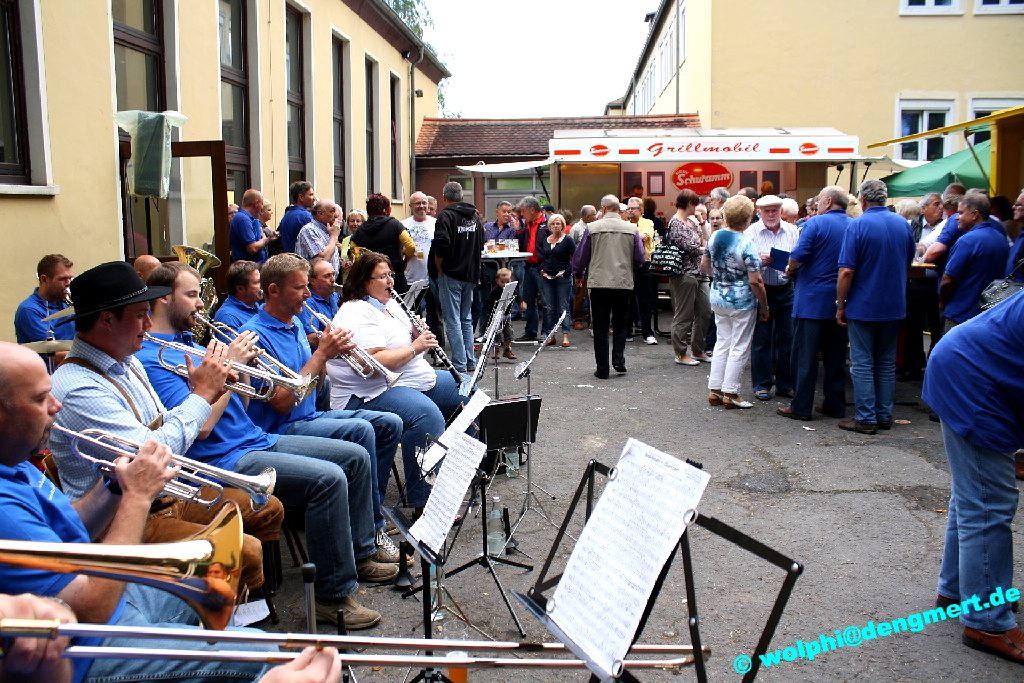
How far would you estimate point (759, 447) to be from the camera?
637 cm

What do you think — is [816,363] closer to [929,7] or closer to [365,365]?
[365,365]

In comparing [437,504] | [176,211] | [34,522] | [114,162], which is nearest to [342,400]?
[437,504]

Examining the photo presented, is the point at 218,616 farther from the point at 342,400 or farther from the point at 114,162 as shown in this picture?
the point at 114,162

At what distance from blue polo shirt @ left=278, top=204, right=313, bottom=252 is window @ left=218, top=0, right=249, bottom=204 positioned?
280 centimetres

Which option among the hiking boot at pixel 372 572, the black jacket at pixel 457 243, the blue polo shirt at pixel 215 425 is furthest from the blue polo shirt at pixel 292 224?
the hiking boot at pixel 372 572

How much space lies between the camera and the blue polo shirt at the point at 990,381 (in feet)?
10.3

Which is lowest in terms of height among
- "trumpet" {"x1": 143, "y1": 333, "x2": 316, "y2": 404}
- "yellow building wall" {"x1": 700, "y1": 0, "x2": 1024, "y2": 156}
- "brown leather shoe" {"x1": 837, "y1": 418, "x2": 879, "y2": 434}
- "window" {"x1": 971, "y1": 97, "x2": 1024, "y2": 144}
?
"brown leather shoe" {"x1": 837, "y1": 418, "x2": 879, "y2": 434}

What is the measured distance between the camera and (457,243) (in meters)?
8.98

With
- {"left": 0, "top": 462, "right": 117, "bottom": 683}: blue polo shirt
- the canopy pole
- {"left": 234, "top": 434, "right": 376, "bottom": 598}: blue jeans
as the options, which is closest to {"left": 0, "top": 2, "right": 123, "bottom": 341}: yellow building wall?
{"left": 234, "top": 434, "right": 376, "bottom": 598}: blue jeans

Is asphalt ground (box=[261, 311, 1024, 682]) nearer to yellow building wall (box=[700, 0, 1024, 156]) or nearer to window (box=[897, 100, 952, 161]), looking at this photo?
→ yellow building wall (box=[700, 0, 1024, 156])

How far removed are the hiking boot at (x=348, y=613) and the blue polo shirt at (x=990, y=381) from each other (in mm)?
2620

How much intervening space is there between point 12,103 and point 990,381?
7403mm

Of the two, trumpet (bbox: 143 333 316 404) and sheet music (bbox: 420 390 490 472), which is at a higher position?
trumpet (bbox: 143 333 316 404)

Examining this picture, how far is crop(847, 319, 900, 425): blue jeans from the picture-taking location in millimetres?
6621
